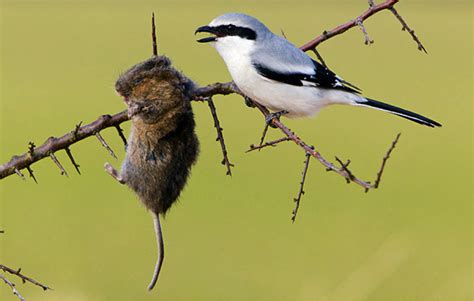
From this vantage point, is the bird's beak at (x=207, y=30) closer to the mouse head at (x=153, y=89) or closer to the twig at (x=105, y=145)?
the mouse head at (x=153, y=89)

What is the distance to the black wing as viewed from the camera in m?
2.96

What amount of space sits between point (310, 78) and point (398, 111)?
51 centimetres

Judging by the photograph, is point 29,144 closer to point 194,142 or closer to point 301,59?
point 194,142

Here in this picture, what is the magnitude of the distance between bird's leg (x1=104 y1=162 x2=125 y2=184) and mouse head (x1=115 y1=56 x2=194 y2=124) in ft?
0.89

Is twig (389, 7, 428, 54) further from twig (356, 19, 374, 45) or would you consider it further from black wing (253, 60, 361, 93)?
black wing (253, 60, 361, 93)

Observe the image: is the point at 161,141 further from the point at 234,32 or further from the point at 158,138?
the point at 234,32

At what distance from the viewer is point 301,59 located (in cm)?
296

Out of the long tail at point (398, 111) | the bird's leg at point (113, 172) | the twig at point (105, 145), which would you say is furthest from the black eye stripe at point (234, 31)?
the twig at point (105, 145)

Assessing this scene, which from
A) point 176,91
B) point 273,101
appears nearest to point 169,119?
point 176,91

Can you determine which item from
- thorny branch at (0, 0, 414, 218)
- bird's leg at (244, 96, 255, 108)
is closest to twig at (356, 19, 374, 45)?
thorny branch at (0, 0, 414, 218)

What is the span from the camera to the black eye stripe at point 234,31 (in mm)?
2752

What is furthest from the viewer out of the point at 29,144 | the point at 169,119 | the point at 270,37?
the point at 270,37

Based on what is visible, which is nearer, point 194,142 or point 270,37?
point 194,142

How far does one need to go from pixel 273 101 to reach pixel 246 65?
0.21 meters
